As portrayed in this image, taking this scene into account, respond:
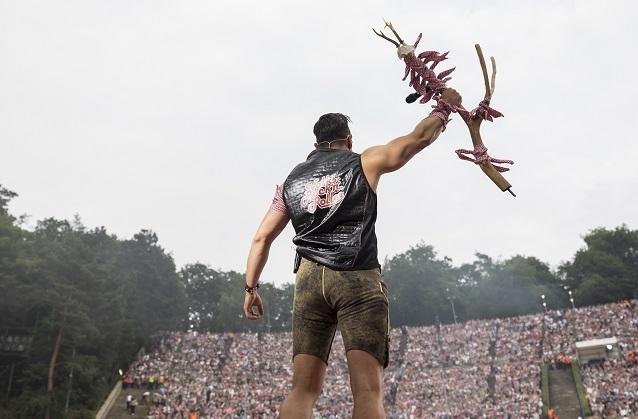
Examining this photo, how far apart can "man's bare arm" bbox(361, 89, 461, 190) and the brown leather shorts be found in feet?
1.73

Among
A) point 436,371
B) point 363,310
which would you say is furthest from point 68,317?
point 363,310

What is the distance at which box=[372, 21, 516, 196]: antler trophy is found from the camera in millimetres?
3152

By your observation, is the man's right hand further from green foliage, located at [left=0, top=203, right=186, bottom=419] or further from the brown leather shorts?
green foliage, located at [left=0, top=203, right=186, bottom=419]

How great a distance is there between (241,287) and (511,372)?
4390cm

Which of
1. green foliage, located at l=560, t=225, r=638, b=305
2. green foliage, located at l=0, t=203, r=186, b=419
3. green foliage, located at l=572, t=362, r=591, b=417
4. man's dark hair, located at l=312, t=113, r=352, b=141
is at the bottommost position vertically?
green foliage, located at l=572, t=362, r=591, b=417

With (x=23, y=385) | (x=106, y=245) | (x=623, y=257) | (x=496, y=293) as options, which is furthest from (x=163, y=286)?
(x=623, y=257)

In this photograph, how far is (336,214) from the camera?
3020mm

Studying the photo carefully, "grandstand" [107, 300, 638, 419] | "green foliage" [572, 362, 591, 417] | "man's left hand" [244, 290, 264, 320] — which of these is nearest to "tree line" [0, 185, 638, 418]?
"grandstand" [107, 300, 638, 419]

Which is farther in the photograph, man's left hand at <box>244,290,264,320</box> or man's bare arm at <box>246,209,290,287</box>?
man's left hand at <box>244,290,264,320</box>

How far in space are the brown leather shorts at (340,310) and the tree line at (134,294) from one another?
3206 cm

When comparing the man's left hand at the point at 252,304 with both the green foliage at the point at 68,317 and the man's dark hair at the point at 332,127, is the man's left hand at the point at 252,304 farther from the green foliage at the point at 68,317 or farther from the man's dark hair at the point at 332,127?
the green foliage at the point at 68,317

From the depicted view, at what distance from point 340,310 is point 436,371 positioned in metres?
36.5

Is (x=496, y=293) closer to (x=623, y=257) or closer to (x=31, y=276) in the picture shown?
(x=623, y=257)

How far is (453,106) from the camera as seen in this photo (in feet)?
10.4
